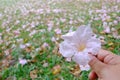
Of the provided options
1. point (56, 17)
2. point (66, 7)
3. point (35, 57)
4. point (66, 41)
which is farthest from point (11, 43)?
point (66, 41)

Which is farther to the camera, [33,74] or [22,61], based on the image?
→ [22,61]

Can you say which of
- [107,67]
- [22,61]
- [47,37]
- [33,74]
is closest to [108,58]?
[107,67]

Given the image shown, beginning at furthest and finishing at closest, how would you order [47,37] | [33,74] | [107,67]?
[47,37] < [33,74] < [107,67]

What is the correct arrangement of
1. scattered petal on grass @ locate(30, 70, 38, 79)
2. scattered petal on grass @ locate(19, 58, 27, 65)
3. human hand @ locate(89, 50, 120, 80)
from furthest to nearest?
scattered petal on grass @ locate(19, 58, 27, 65) → scattered petal on grass @ locate(30, 70, 38, 79) → human hand @ locate(89, 50, 120, 80)

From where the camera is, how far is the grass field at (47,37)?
2.70 meters

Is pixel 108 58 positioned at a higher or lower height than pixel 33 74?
higher

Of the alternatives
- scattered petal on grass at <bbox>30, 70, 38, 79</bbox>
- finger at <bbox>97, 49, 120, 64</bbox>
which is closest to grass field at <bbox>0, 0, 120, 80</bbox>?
scattered petal on grass at <bbox>30, 70, 38, 79</bbox>

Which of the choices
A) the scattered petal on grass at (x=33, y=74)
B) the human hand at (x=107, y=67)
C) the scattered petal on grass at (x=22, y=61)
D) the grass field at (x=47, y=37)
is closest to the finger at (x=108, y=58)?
the human hand at (x=107, y=67)

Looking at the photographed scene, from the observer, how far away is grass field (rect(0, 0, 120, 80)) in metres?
2.70

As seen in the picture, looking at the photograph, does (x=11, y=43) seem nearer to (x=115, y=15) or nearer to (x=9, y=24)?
(x=9, y=24)

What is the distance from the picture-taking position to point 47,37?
3488 mm

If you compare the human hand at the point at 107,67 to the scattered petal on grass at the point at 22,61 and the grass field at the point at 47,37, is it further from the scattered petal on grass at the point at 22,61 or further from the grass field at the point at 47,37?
the scattered petal on grass at the point at 22,61

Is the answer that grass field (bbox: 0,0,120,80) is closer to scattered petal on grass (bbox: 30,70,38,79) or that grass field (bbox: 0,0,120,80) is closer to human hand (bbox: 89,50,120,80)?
scattered petal on grass (bbox: 30,70,38,79)

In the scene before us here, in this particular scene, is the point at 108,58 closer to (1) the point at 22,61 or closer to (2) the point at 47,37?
(1) the point at 22,61
